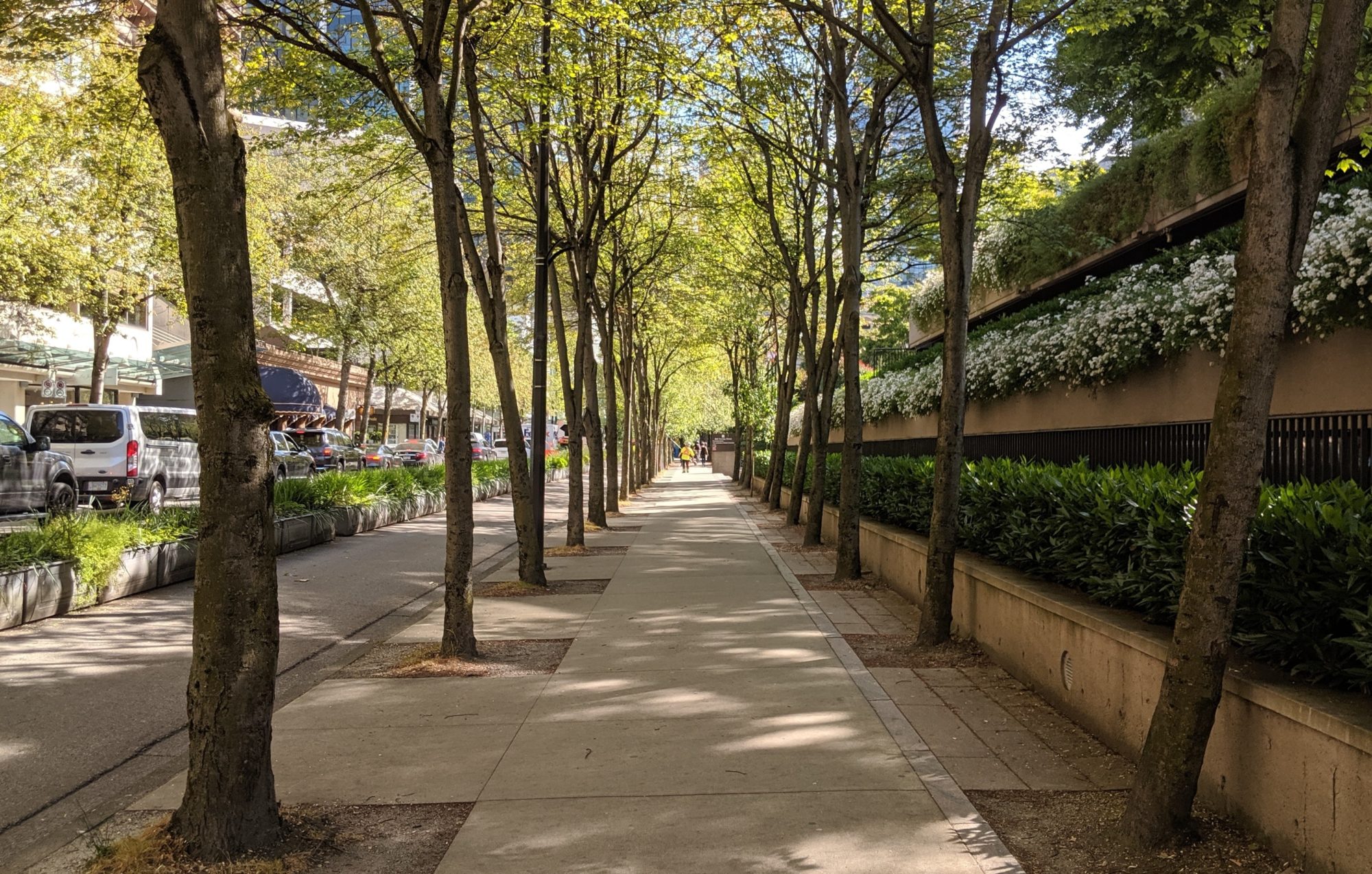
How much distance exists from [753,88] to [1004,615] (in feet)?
36.3

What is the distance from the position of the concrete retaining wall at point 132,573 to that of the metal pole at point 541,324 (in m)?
1.74

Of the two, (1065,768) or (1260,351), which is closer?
(1260,351)

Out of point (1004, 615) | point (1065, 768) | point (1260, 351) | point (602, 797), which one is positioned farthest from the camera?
point (1004, 615)

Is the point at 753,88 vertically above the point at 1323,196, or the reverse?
the point at 753,88

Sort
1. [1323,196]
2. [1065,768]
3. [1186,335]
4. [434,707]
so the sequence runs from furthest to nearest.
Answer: [1186,335] → [1323,196] → [434,707] → [1065,768]

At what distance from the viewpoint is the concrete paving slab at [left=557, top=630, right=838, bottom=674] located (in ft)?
27.0

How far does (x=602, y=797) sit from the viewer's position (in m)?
5.16

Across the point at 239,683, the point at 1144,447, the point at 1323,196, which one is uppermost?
the point at 1323,196

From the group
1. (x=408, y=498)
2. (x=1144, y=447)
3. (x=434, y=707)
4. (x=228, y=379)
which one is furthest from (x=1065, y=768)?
(x=408, y=498)

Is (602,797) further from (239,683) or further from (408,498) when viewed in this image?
(408,498)

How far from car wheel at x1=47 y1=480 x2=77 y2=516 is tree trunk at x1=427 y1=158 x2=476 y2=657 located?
37.3 feet

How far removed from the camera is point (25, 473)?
16594 millimetres

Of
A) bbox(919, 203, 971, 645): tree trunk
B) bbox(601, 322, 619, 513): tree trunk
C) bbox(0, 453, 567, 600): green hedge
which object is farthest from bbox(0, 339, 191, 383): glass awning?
bbox(919, 203, 971, 645): tree trunk

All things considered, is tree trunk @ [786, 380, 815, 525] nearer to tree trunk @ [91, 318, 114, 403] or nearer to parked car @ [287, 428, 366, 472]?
tree trunk @ [91, 318, 114, 403]
